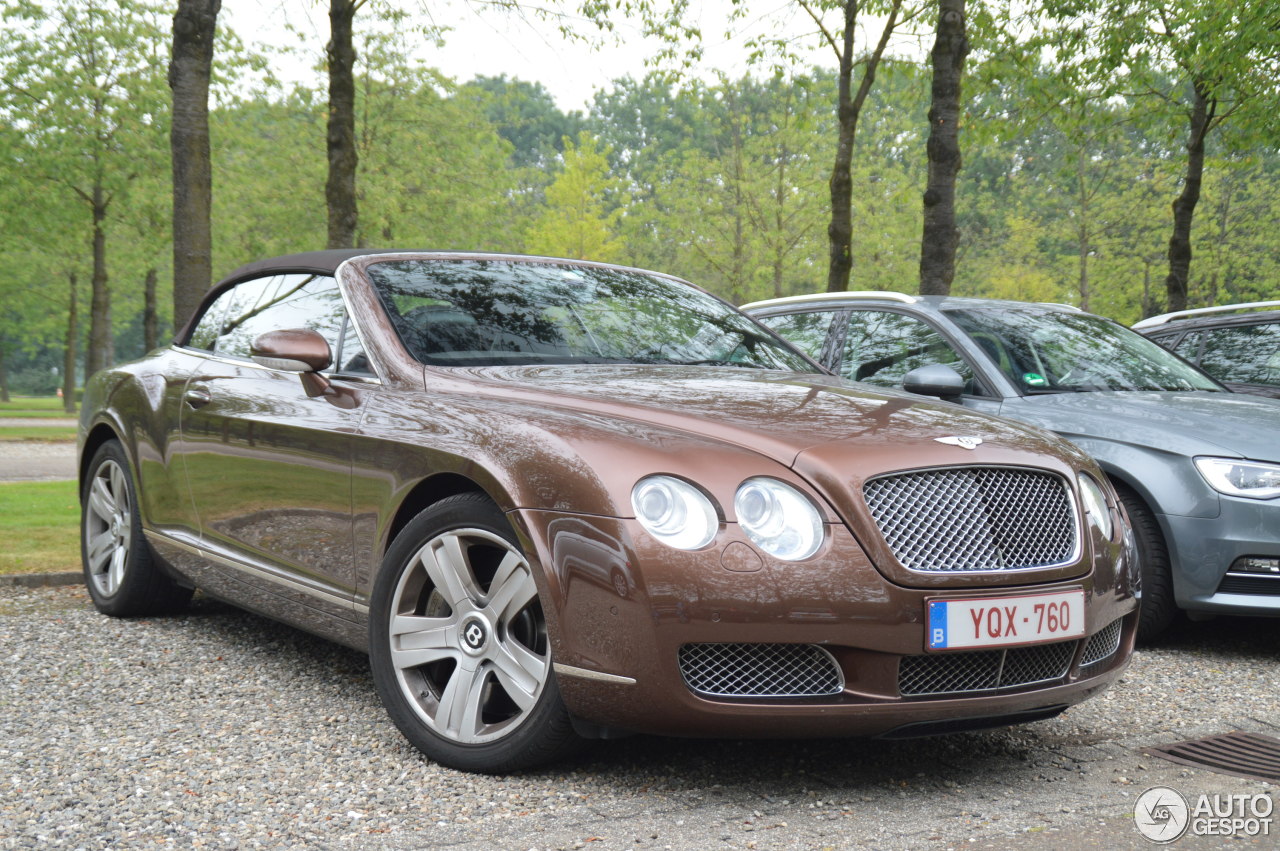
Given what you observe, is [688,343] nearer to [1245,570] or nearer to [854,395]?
[854,395]

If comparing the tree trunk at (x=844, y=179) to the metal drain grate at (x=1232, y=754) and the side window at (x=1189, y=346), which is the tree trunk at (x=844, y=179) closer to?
the side window at (x=1189, y=346)

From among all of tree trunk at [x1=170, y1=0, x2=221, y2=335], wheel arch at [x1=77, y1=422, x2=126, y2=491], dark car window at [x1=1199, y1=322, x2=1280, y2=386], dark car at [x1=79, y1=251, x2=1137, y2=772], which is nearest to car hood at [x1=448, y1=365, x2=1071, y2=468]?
dark car at [x1=79, y1=251, x2=1137, y2=772]

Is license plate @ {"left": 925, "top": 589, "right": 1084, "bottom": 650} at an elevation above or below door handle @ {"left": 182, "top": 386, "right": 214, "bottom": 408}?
below

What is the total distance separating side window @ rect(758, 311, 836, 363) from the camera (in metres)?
7.07

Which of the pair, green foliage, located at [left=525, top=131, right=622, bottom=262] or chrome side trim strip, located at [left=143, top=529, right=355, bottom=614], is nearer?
chrome side trim strip, located at [left=143, top=529, right=355, bottom=614]

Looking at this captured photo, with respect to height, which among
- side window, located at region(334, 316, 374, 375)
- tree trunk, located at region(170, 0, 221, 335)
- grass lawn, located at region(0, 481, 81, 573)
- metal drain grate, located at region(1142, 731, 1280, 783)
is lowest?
grass lawn, located at region(0, 481, 81, 573)

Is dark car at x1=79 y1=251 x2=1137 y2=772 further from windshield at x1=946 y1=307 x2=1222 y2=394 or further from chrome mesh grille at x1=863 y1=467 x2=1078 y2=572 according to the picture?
windshield at x1=946 y1=307 x2=1222 y2=394

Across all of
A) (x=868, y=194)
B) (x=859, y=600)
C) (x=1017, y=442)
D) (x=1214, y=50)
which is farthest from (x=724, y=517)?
(x=868, y=194)

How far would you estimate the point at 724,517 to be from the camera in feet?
9.81

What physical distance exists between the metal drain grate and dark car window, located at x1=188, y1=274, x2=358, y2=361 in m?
2.93

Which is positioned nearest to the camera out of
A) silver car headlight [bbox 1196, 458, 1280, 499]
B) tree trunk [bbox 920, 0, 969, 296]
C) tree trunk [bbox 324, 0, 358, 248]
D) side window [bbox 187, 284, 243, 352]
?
silver car headlight [bbox 1196, 458, 1280, 499]

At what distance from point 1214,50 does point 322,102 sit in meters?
16.4

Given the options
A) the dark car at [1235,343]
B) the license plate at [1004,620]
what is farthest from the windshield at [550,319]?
the dark car at [1235,343]

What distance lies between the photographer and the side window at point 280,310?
4.46m
